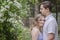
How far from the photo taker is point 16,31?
209 inches

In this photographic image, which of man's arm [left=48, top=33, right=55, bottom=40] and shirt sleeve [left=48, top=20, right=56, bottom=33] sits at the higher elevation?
shirt sleeve [left=48, top=20, right=56, bottom=33]

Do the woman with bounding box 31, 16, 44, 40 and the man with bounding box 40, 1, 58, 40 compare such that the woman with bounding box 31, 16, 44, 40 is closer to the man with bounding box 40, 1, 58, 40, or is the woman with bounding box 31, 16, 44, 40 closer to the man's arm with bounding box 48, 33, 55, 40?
the man with bounding box 40, 1, 58, 40

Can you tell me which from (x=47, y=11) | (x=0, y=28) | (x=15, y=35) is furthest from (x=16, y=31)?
(x=47, y=11)

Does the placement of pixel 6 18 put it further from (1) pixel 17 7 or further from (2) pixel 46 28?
(2) pixel 46 28

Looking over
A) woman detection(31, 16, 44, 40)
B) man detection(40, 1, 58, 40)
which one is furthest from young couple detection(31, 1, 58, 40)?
woman detection(31, 16, 44, 40)

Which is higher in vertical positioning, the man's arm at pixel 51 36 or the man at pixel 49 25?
the man at pixel 49 25

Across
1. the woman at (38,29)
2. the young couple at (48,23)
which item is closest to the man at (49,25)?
the young couple at (48,23)

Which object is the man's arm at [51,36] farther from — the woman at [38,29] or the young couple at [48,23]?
the woman at [38,29]

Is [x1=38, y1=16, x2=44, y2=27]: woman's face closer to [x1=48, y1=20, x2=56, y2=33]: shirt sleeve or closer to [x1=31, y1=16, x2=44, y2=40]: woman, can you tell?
[x1=31, y1=16, x2=44, y2=40]: woman

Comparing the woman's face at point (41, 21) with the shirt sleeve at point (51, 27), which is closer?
the shirt sleeve at point (51, 27)

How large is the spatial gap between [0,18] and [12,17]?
236 millimetres

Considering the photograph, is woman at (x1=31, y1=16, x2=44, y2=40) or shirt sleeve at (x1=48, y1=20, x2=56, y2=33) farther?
woman at (x1=31, y1=16, x2=44, y2=40)

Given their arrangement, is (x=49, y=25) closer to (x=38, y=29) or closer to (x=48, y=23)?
(x=48, y=23)

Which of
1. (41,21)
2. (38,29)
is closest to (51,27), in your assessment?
(41,21)
